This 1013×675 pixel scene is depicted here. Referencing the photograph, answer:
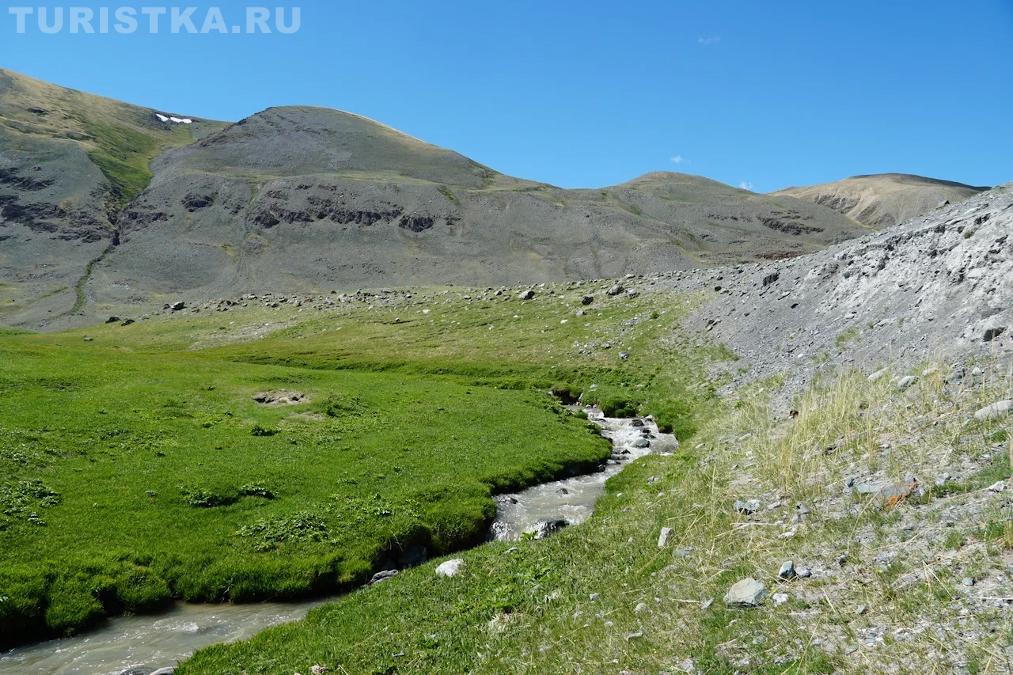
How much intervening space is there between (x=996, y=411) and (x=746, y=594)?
816cm

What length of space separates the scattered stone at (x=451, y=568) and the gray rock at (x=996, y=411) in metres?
13.0

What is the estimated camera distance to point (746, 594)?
9.90 m

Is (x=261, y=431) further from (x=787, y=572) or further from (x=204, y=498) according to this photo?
(x=787, y=572)

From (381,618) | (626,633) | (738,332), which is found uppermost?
(738,332)

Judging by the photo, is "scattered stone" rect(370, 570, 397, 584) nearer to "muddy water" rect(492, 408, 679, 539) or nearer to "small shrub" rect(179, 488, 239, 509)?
"muddy water" rect(492, 408, 679, 539)

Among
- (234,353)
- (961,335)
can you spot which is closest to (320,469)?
(961,335)

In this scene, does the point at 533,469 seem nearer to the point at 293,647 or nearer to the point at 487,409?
the point at 487,409

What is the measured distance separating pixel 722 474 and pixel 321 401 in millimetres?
28468

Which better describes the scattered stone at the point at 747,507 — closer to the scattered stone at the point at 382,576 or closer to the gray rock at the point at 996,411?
the gray rock at the point at 996,411

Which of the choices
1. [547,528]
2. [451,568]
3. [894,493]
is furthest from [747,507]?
[547,528]

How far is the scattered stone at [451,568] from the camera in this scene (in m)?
16.9

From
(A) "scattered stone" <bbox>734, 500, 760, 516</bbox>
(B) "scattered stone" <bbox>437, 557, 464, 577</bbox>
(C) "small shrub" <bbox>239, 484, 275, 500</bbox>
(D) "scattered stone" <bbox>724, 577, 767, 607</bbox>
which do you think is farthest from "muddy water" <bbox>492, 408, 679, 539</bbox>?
(D) "scattered stone" <bbox>724, 577, 767, 607</bbox>

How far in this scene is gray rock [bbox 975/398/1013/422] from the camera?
13.4 meters

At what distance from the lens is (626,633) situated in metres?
10.3
